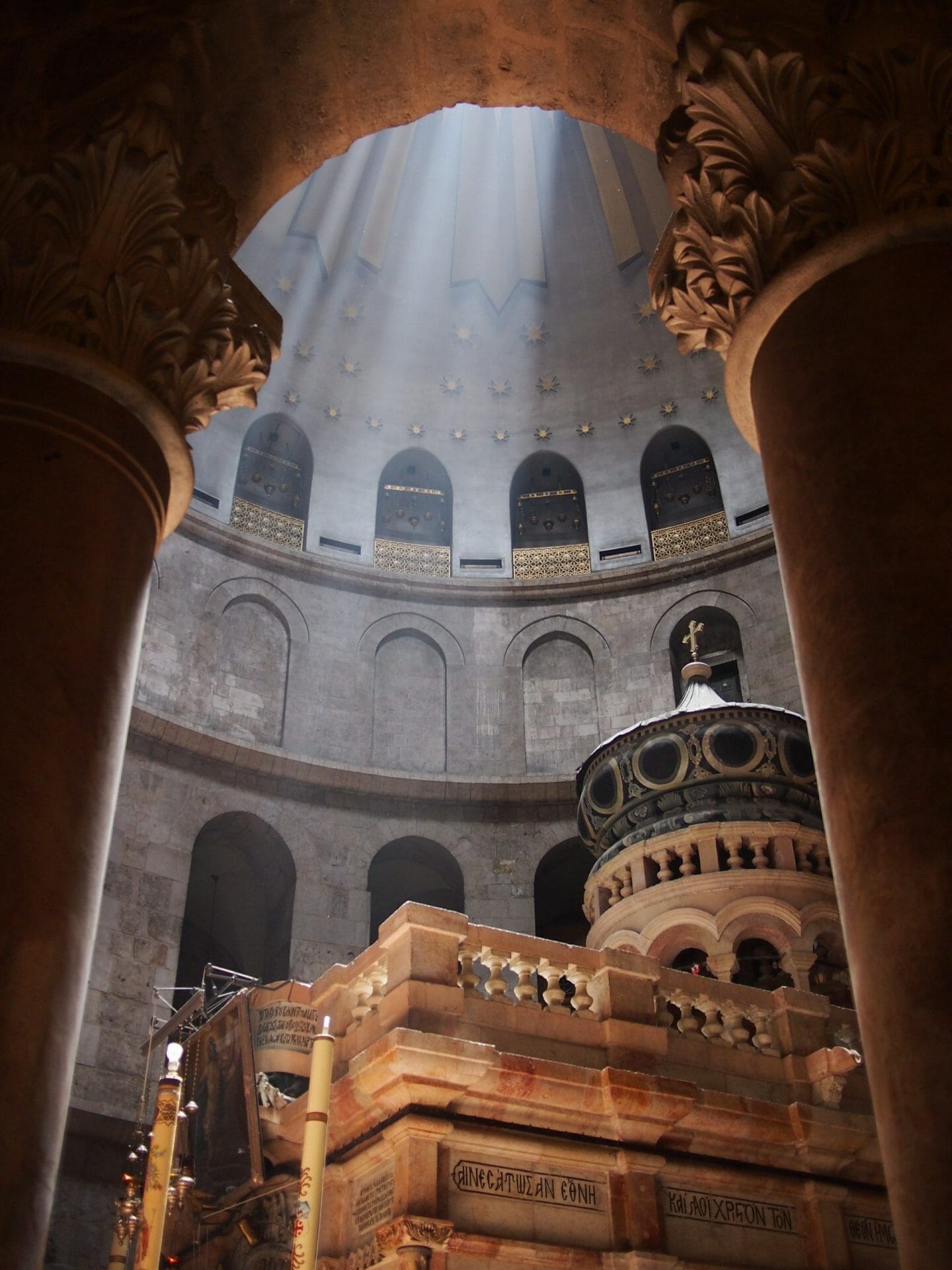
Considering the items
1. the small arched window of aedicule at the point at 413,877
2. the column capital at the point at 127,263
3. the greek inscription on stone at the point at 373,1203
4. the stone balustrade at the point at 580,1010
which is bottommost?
the greek inscription on stone at the point at 373,1203

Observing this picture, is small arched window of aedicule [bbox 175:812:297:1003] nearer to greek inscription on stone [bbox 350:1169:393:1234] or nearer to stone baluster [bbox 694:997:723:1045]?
stone baluster [bbox 694:997:723:1045]

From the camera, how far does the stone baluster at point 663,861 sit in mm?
15406

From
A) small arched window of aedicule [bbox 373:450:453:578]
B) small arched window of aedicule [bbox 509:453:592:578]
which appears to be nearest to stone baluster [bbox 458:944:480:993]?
small arched window of aedicule [bbox 373:450:453:578]

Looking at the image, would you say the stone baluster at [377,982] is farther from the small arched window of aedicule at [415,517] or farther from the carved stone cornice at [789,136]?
the small arched window of aedicule at [415,517]

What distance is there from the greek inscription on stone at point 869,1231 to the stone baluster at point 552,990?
9.49 feet

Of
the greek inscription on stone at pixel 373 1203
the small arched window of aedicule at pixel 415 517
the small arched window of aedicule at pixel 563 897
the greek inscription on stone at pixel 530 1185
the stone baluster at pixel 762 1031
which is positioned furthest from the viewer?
the small arched window of aedicule at pixel 415 517

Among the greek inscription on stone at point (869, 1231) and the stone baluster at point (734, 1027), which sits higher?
the stone baluster at point (734, 1027)

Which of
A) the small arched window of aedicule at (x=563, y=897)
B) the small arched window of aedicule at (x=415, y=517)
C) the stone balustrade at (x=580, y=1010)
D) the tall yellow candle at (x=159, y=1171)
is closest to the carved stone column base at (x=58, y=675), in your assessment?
the tall yellow candle at (x=159, y=1171)

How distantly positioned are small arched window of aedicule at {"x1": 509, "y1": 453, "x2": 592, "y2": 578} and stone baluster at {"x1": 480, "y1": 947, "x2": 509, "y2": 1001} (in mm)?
16277

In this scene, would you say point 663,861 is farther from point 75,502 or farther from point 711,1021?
point 75,502

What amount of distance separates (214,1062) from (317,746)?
12.0 meters

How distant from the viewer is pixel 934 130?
6.15 metres

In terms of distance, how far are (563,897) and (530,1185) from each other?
51.8 feet

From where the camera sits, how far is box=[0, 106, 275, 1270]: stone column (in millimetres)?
4715
